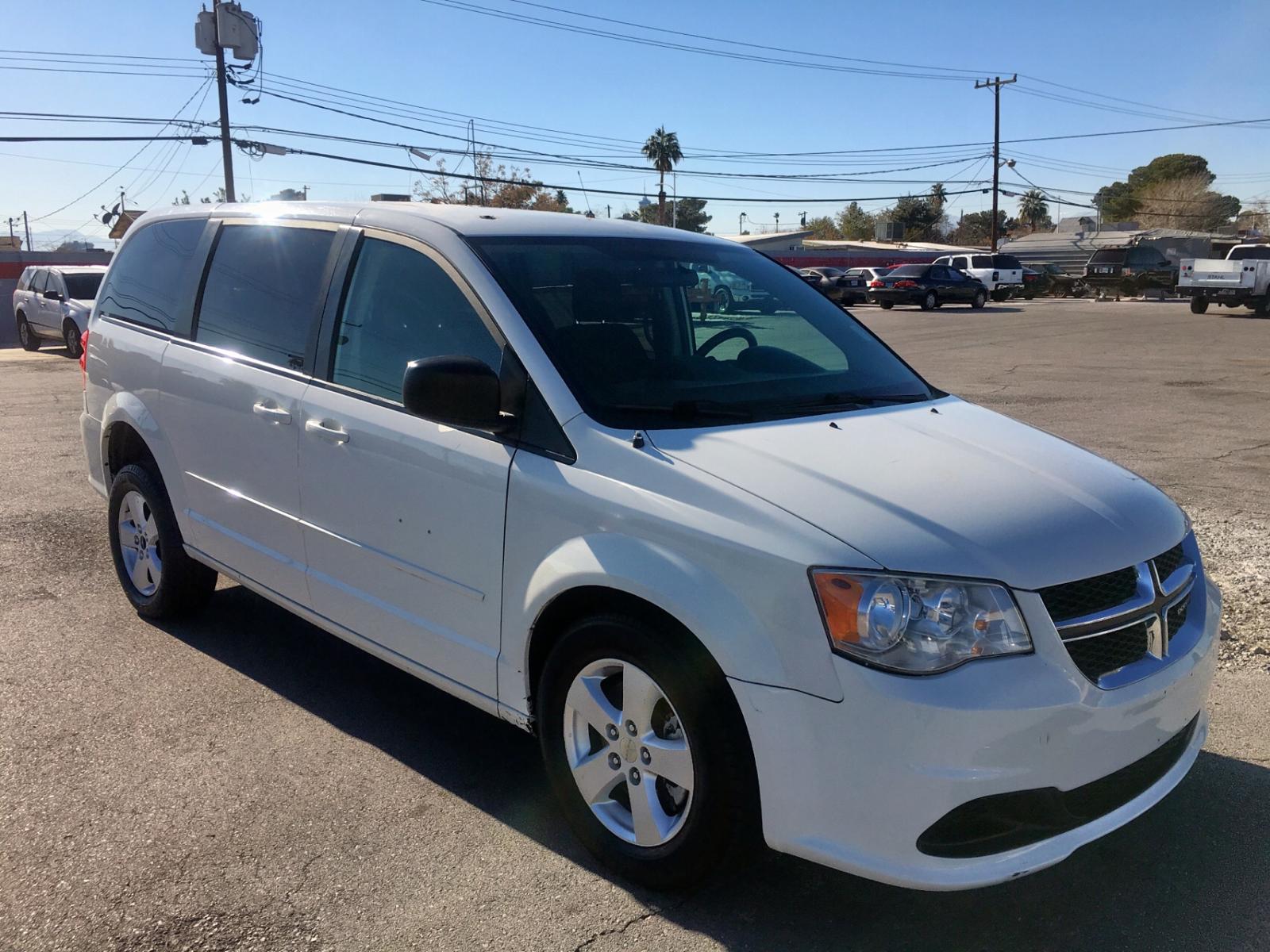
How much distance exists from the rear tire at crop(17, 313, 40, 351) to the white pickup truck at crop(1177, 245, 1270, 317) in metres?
28.7

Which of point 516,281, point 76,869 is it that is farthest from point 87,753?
point 516,281

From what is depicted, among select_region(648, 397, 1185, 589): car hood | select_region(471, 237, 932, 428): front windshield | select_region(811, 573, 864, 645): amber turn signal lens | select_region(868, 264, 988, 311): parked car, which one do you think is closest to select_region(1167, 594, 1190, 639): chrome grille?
select_region(648, 397, 1185, 589): car hood

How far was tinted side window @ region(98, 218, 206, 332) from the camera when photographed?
16.3 ft

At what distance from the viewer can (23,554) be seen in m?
6.37

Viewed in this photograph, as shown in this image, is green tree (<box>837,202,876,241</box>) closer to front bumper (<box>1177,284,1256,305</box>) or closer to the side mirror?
front bumper (<box>1177,284,1256,305</box>)

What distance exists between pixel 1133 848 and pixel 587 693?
170 centimetres

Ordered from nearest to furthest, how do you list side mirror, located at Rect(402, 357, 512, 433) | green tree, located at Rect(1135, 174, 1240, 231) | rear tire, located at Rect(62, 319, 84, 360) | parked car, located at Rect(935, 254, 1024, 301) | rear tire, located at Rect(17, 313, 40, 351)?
1. side mirror, located at Rect(402, 357, 512, 433)
2. rear tire, located at Rect(62, 319, 84, 360)
3. rear tire, located at Rect(17, 313, 40, 351)
4. parked car, located at Rect(935, 254, 1024, 301)
5. green tree, located at Rect(1135, 174, 1240, 231)

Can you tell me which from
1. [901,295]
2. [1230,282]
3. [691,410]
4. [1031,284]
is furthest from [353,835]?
[1031,284]

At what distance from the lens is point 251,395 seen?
166 inches

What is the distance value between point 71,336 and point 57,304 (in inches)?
39.2

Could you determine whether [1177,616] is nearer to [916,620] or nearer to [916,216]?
[916,620]

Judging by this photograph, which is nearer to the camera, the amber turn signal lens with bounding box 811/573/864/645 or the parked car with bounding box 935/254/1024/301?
the amber turn signal lens with bounding box 811/573/864/645

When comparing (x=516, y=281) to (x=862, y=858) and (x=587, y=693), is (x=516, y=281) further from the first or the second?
(x=862, y=858)

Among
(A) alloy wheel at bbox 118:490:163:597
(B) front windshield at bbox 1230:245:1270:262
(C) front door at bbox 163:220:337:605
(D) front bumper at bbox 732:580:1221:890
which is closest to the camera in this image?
(D) front bumper at bbox 732:580:1221:890
